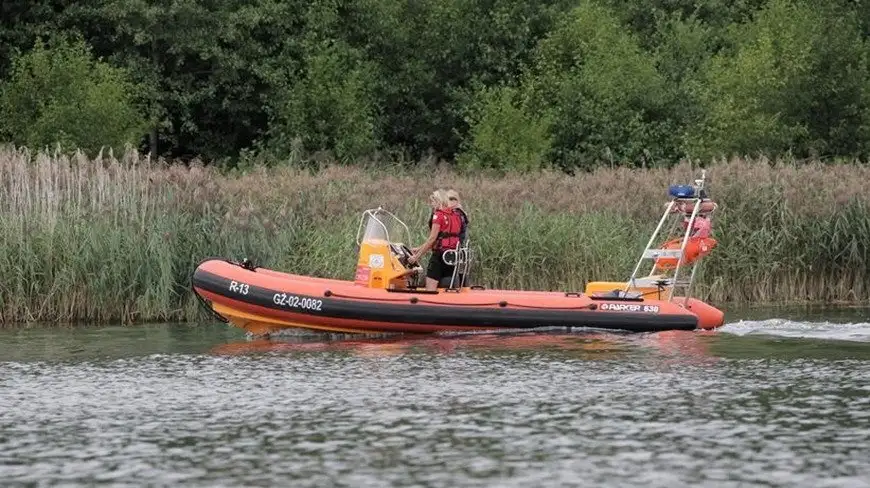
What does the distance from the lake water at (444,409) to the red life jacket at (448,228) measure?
3.44 feet

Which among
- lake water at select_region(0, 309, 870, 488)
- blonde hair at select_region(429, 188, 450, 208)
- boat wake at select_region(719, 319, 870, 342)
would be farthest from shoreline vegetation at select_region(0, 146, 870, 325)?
boat wake at select_region(719, 319, 870, 342)

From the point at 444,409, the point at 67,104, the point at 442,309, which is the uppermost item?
the point at 67,104

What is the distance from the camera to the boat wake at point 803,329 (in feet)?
52.7

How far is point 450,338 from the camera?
1677 centimetres

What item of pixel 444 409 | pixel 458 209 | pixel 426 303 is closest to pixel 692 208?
pixel 458 209

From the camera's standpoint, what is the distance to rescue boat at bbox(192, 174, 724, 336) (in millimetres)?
16688

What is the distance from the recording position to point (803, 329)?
1644 centimetres

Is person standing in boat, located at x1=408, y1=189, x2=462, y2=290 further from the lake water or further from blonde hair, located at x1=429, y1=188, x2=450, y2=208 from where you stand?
the lake water

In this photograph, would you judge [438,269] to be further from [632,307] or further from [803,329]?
[803,329]

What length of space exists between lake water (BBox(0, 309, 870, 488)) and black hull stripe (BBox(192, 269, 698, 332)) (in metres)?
0.15

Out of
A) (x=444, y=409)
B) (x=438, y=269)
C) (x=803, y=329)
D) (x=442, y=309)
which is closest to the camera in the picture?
(x=444, y=409)

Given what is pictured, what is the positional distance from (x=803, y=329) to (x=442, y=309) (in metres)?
3.45

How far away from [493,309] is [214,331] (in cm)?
311

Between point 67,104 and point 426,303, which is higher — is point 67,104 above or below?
above
